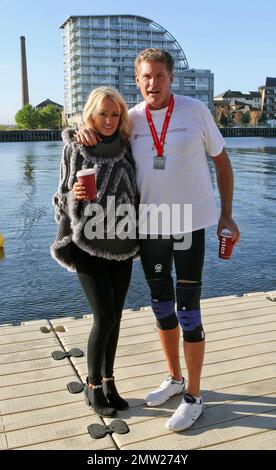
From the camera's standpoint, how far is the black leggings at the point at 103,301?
8.83 feet

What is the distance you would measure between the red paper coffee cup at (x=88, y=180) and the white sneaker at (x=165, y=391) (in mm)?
1249

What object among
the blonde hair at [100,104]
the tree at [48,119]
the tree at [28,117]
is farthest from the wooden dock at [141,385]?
the tree at [48,119]

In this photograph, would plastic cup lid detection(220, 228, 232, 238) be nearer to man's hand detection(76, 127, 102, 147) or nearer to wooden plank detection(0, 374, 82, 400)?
man's hand detection(76, 127, 102, 147)

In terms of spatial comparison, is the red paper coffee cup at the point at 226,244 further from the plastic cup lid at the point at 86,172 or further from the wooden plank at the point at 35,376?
the wooden plank at the point at 35,376

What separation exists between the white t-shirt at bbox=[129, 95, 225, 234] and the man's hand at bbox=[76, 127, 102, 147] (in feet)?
0.74

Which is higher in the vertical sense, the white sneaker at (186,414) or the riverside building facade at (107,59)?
the riverside building facade at (107,59)

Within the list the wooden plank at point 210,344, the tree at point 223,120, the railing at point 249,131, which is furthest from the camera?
the tree at point 223,120

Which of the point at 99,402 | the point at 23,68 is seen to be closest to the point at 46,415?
the point at 99,402

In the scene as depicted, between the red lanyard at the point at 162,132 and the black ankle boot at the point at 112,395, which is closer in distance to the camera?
the red lanyard at the point at 162,132

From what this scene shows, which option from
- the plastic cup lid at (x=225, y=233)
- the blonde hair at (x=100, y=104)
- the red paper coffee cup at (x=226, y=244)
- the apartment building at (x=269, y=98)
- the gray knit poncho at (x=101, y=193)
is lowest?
the red paper coffee cup at (x=226, y=244)

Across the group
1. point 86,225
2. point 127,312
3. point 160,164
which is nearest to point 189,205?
point 160,164

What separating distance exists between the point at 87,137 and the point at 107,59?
112 m

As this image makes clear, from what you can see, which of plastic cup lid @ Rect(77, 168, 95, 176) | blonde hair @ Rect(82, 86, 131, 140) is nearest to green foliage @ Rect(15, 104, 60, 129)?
blonde hair @ Rect(82, 86, 131, 140)
